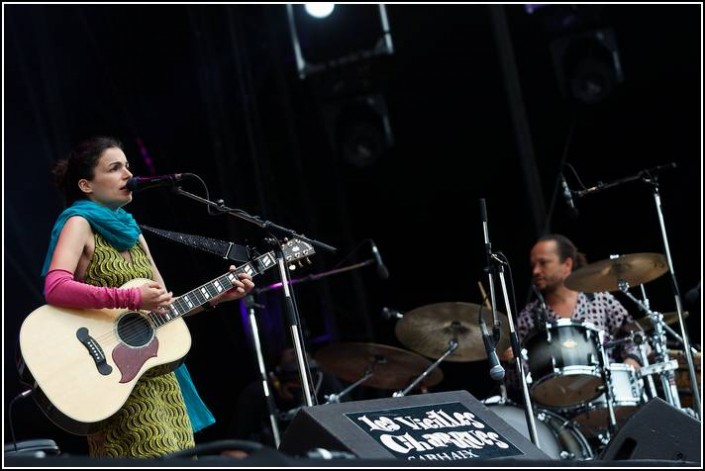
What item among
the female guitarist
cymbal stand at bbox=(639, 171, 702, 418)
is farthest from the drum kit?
the female guitarist

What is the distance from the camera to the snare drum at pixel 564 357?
6.28 meters

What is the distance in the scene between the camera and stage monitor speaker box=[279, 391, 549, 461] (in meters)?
3.05

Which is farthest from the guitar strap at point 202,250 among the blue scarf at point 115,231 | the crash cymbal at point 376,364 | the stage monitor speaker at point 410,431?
the crash cymbal at point 376,364

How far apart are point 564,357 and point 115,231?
3.19 metres

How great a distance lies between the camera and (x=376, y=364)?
6945 mm

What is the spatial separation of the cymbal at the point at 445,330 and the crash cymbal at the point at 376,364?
13 centimetres

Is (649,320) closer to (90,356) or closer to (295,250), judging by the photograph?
(295,250)

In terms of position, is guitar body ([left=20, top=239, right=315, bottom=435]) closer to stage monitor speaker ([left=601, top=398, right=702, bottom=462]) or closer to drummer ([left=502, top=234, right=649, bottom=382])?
stage monitor speaker ([left=601, top=398, right=702, bottom=462])

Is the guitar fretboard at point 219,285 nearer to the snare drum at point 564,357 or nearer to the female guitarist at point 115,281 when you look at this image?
the female guitarist at point 115,281

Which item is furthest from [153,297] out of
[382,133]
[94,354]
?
[382,133]

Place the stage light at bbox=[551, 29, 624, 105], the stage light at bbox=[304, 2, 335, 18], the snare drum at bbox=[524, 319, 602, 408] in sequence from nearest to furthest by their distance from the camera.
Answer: the snare drum at bbox=[524, 319, 602, 408], the stage light at bbox=[551, 29, 624, 105], the stage light at bbox=[304, 2, 335, 18]

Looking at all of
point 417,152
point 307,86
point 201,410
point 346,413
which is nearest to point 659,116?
point 417,152

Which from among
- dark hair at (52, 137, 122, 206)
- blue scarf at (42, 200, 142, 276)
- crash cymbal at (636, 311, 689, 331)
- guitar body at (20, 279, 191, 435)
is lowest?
crash cymbal at (636, 311, 689, 331)

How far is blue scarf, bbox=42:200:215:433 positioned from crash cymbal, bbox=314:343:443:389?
99.3 inches
